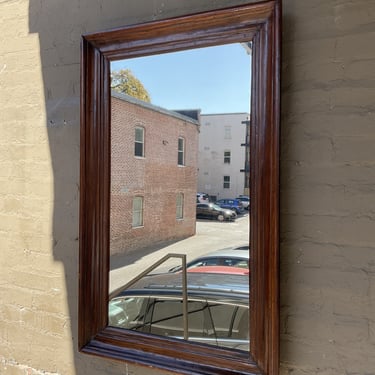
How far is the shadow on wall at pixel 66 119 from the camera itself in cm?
126

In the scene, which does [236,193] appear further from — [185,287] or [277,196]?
[185,287]

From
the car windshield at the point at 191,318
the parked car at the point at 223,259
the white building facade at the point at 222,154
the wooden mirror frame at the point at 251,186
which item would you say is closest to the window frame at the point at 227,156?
the white building facade at the point at 222,154

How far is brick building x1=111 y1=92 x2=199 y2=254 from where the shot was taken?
48.6 inches

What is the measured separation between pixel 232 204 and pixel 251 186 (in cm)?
15

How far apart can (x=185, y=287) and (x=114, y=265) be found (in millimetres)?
268

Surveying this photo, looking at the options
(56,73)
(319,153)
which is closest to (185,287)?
(319,153)

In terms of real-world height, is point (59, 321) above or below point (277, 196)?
below

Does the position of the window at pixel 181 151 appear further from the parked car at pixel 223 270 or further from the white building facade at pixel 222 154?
the parked car at pixel 223 270

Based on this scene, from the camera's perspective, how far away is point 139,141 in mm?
1297

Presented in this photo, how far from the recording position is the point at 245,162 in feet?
3.58

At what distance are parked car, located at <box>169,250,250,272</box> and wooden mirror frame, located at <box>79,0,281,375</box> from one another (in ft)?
0.18

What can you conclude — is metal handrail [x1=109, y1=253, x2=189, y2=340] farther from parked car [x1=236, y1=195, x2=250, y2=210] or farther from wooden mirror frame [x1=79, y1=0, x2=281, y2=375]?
parked car [x1=236, y1=195, x2=250, y2=210]

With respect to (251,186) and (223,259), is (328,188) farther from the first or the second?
(223,259)

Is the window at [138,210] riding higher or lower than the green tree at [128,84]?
lower
